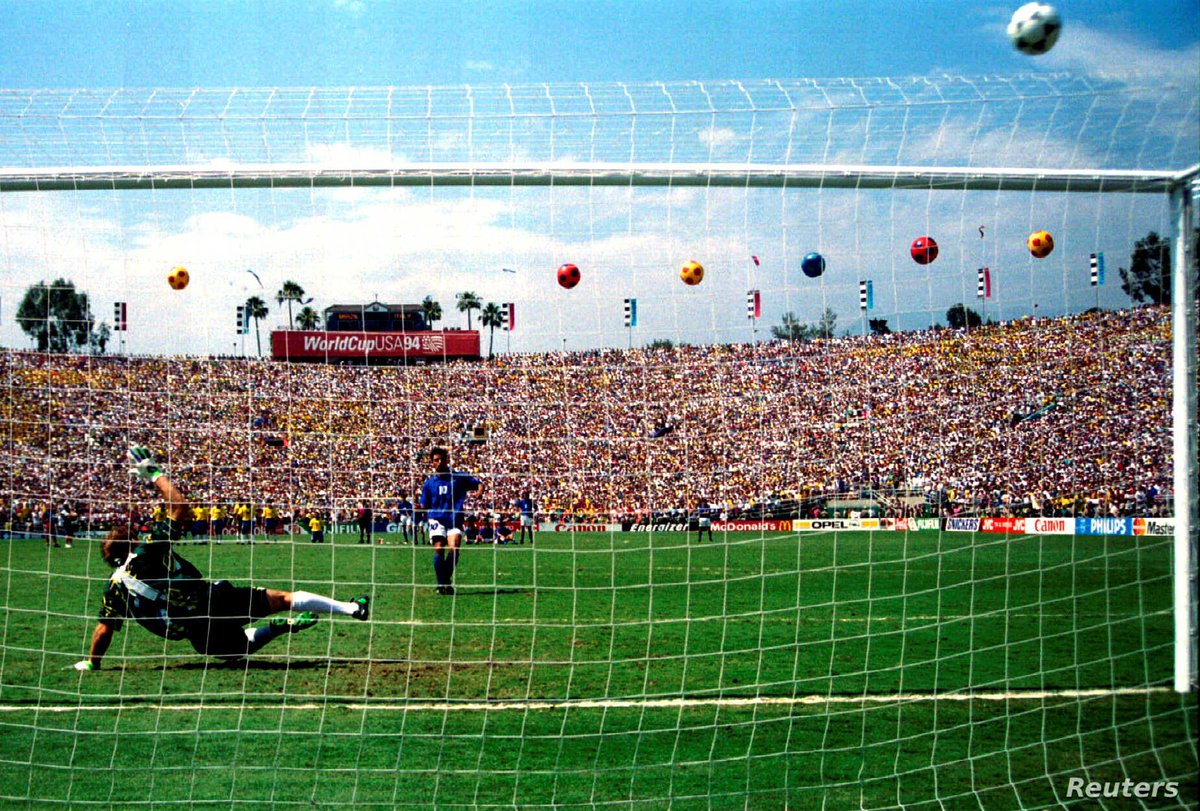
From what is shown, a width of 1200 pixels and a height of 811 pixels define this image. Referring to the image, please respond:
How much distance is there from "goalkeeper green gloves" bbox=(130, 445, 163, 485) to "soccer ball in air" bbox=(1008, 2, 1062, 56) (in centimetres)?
566

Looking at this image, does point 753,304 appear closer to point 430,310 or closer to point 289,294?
point 430,310

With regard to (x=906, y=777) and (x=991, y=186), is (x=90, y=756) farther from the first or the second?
(x=991, y=186)

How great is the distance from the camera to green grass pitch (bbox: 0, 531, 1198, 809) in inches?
235

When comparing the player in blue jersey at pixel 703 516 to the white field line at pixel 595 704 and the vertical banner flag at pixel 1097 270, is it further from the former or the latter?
the vertical banner flag at pixel 1097 270

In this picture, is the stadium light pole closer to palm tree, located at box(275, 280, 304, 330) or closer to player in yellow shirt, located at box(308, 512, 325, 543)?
palm tree, located at box(275, 280, 304, 330)

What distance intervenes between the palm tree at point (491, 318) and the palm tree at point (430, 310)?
0.84 feet

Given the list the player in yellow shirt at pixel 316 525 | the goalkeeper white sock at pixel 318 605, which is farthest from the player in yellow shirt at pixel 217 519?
the goalkeeper white sock at pixel 318 605

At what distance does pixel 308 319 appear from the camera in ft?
21.0

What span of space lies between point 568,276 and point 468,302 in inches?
23.6

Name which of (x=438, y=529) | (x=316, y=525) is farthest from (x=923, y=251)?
(x=438, y=529)

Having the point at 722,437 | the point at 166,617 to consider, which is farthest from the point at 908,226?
the point at 166,617

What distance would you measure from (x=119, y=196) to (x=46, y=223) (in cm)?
52

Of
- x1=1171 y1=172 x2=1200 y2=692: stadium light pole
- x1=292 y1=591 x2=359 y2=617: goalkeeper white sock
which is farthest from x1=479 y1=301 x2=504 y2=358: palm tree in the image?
x1=1171 y1=172 x2=1200 y2=692: stadium light pole

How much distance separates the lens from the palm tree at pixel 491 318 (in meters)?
6.15
